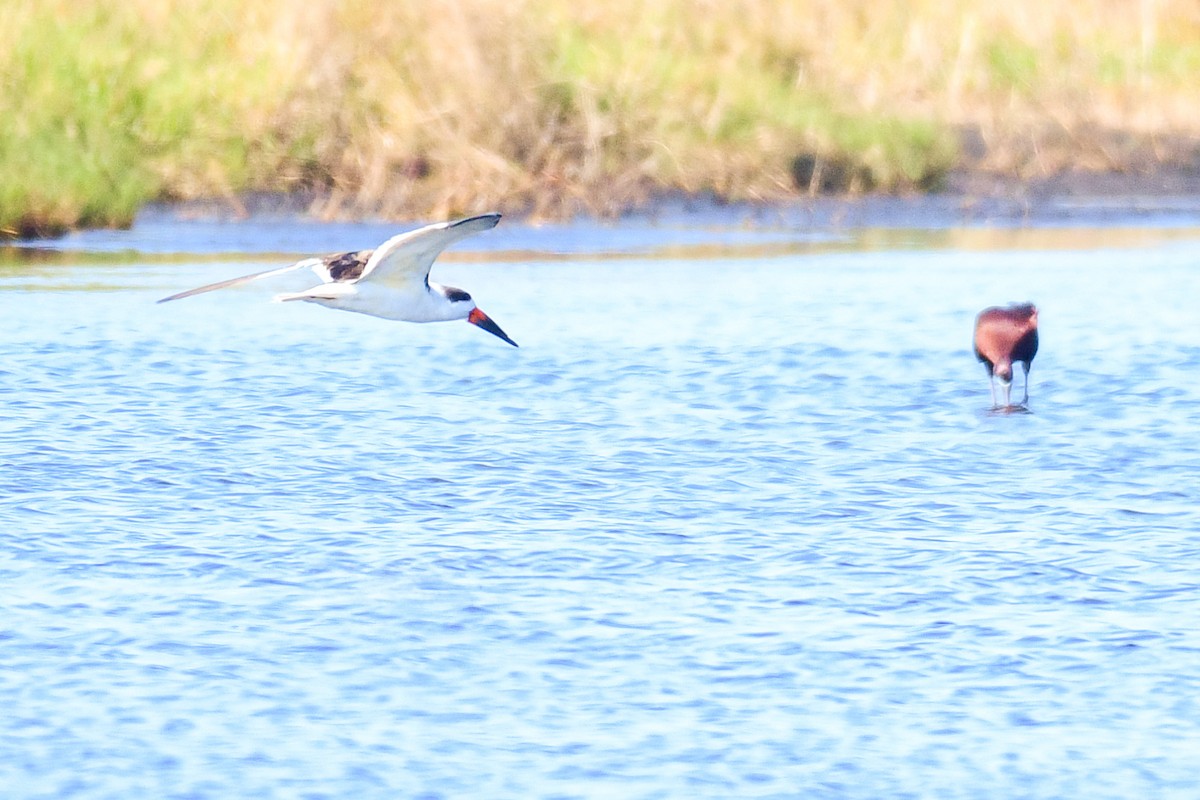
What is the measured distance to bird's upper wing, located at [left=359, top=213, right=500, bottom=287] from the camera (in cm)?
792

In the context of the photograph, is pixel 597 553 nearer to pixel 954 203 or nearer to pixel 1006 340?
pixel 1006 340

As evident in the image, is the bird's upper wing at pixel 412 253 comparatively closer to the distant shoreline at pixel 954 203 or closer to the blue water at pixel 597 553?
the blue water at pixel 597 553

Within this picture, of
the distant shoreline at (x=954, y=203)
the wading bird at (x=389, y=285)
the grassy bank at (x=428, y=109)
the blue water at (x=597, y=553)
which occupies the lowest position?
the blue water at (x=597, y=553)

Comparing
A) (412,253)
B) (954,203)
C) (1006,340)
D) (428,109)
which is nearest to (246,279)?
(412,253)

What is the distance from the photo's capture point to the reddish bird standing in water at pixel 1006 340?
1005 centimetres

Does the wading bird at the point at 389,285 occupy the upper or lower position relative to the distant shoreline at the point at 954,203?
lower

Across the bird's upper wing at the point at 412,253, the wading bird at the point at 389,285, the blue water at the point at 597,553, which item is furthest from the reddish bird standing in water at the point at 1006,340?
the bird's upper wing at the point at 412,253

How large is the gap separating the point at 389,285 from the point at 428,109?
6982 mm

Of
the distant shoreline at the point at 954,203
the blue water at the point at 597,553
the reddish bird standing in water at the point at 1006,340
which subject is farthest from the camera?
the distant shoreline at the point at 954,203

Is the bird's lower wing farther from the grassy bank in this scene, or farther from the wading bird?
the grassy bank

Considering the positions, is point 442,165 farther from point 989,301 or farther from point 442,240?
point 442,240

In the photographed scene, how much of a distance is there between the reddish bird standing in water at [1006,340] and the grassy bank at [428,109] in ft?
20.5

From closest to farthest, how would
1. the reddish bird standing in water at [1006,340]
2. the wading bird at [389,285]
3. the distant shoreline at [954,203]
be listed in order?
the wading bird at [389,285] → the reddish bird standing in water at [1006,340] → the distant shoreline at [954,203]

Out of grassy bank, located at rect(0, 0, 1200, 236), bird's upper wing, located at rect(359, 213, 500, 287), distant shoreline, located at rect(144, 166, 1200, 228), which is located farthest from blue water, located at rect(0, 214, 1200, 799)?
distant shoreline, located at rect(144, 166, 1200, 228)
